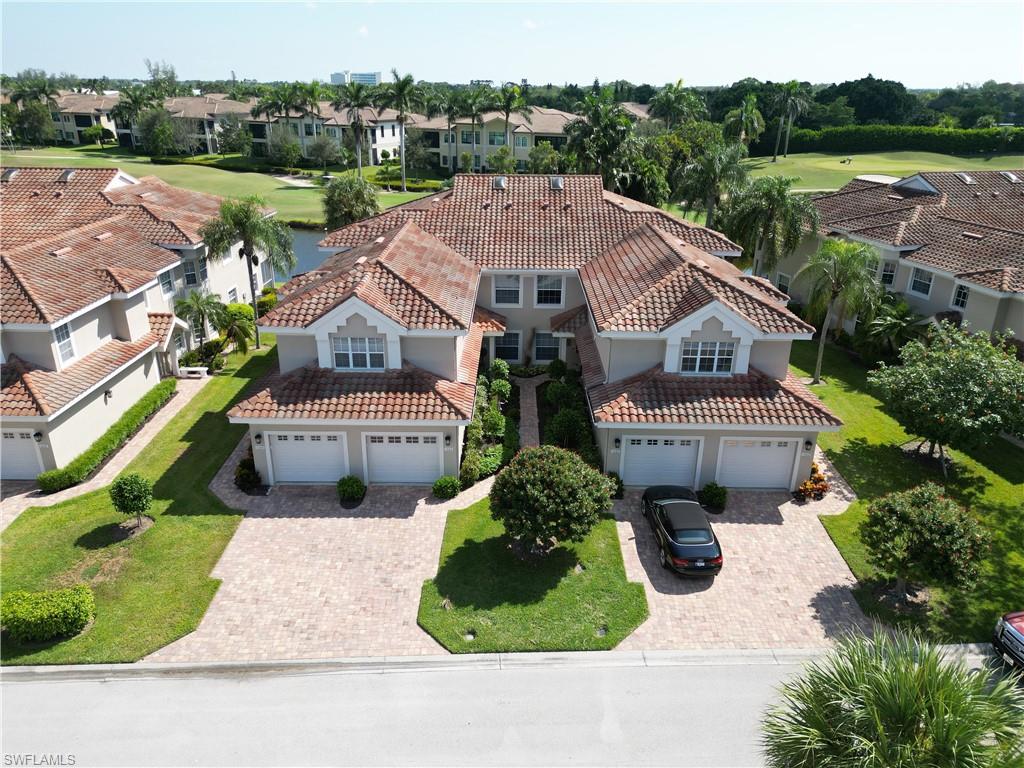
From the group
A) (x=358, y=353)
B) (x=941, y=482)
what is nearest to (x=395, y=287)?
(x=358, y=353)

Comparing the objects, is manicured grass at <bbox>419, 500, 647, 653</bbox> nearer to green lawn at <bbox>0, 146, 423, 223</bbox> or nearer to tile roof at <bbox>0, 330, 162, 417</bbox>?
tile roof at <bbox>0, 330, 162, 417</bbox>

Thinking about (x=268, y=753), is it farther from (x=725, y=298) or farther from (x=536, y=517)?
(x=725, y=298)

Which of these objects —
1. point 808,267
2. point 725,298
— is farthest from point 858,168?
point 725,298

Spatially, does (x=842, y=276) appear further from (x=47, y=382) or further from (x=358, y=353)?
(x=47, y=382)

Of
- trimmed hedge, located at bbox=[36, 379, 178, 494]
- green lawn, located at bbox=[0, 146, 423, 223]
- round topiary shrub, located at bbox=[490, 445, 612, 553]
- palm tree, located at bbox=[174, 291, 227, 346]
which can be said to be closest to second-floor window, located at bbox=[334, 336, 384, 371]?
round topiary shrub, located at bbox=[490, 445, 612, 553]

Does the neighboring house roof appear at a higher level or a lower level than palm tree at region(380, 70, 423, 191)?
lower

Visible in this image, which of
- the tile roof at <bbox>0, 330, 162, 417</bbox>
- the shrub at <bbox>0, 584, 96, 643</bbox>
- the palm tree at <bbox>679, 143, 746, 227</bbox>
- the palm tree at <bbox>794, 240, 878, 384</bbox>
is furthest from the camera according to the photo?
the palm tree at <bbox>679, 143, 746, 227</bbox>
